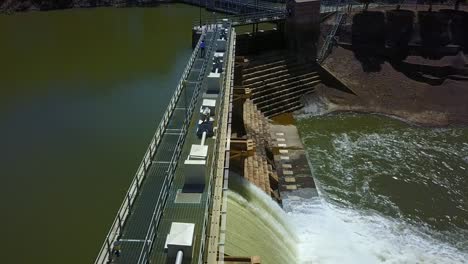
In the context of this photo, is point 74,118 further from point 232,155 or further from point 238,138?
point 232,155

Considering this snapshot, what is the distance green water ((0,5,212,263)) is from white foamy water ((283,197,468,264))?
736 cm

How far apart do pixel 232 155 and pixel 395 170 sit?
29.8 ft

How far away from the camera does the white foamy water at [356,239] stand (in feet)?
51.7

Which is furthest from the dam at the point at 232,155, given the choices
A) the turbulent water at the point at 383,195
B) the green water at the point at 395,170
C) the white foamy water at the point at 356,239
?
the green water at the point at 395,170

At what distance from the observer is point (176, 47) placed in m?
31.0

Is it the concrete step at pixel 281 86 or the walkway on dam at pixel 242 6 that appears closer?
the concrete step at pixel 281 86

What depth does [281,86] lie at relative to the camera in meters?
27.4

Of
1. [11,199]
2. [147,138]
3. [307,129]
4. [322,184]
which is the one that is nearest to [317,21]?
[307,129]

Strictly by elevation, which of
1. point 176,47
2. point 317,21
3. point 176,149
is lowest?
point 176,149

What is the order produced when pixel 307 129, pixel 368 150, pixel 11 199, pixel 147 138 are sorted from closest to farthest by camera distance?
pixel 11 199 < pixel 147 138 < pixel 368 150 < pixel 307 129

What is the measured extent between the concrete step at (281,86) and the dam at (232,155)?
0.09 meters

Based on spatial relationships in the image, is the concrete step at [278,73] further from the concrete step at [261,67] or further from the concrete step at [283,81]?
the concrete step at [261,67]

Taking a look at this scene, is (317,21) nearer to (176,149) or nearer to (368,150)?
(368,150)

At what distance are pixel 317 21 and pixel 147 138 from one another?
54.1 ft
